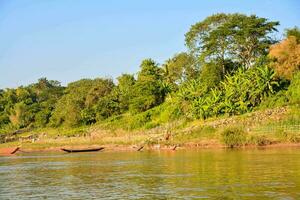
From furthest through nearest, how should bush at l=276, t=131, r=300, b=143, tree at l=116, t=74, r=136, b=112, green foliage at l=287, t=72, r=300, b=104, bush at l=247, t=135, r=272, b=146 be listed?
tree at l=116, t=74, r=136, b=112
green foliage at l=287, t=72, r=300, b=104
bush at l=247, t=135, r=272, b=146
bush at l=276, t=131, r=300, b=143

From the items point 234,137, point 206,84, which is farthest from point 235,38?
point 234,137

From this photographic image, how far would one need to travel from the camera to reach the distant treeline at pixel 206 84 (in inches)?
2083

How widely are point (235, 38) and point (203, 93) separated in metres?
8.23

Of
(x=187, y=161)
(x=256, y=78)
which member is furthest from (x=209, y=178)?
(x=256, y=78)

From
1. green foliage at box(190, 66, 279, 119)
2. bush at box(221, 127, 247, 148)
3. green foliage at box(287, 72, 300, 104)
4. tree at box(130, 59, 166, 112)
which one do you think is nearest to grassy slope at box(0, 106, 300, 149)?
bush at box(221, 127, 247, 148)

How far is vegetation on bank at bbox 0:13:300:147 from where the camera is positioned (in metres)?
50.5

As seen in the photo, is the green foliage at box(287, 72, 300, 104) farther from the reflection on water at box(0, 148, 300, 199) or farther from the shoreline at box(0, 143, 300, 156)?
the reflection on water at box(0, 148, 300, 199)

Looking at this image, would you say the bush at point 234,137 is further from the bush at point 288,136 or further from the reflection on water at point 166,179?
the reflection on water at point 166,179

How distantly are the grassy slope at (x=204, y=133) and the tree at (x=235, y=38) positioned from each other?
11.2 metres

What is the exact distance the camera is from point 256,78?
52844mm

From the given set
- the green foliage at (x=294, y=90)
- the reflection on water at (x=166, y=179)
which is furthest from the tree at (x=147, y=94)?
the reflection on water at (x=166, y=179)

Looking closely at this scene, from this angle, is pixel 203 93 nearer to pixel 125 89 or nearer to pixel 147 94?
pixel 147 94

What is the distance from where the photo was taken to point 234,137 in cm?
4384

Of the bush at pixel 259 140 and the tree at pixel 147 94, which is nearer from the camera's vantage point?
the bush at pixel 259 140
